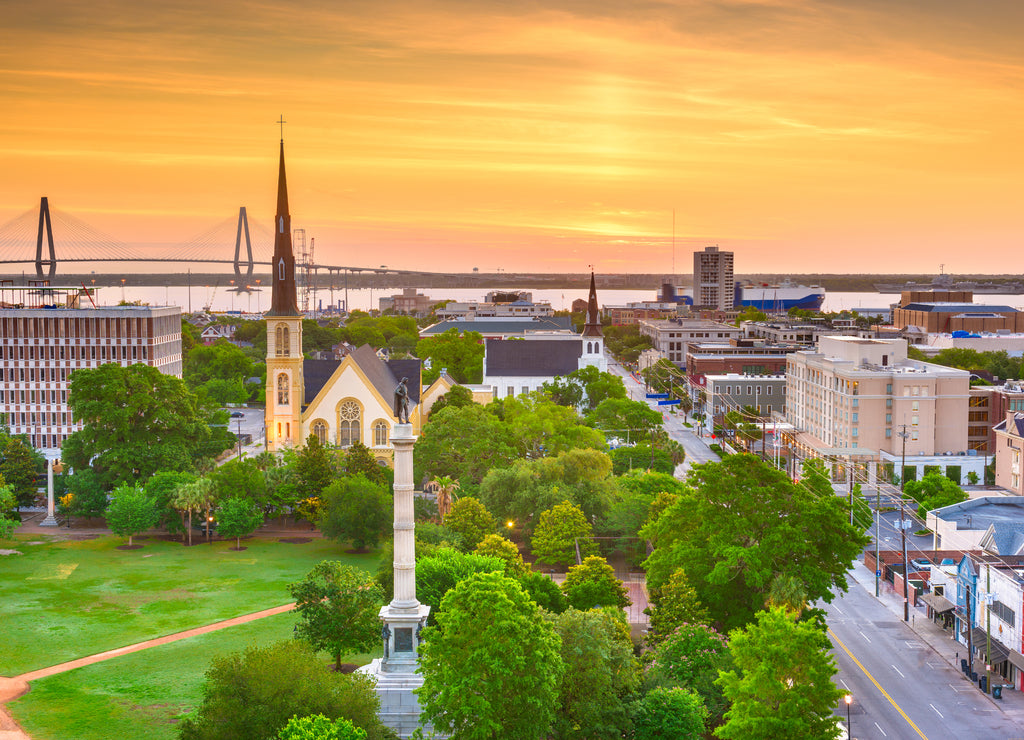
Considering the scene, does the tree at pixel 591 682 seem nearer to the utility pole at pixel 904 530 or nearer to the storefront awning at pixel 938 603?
the utility pole at pixel 904 530

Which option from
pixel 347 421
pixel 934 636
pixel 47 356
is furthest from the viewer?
pixel 47 356

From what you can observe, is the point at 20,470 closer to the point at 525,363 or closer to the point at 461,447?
the point at 461,447

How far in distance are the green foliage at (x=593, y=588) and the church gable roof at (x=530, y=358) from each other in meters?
80.1

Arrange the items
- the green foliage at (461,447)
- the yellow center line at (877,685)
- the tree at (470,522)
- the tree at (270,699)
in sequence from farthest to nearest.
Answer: the green foliage at (461,447) → the tree at (470,522) → the yellow center line at (877,685) → the tree at (270,699)

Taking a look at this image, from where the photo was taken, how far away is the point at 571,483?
69688mm

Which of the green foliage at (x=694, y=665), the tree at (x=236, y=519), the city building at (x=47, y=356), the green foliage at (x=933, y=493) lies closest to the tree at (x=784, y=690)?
the green foliage at (x=694, y=665)

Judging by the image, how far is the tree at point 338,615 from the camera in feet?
150

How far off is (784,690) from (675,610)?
10801 mm

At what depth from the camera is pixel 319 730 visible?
1266 inches

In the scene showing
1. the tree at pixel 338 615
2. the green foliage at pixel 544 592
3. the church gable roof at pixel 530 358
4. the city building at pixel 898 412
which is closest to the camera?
the tree at pixel 338 615

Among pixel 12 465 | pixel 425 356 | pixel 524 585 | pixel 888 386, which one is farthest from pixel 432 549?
pixel 425 356

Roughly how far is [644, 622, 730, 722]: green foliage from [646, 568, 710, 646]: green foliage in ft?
10.0

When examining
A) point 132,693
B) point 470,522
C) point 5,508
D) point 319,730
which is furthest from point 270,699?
point 5,508

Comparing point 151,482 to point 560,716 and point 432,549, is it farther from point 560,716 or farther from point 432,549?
point 560,716
